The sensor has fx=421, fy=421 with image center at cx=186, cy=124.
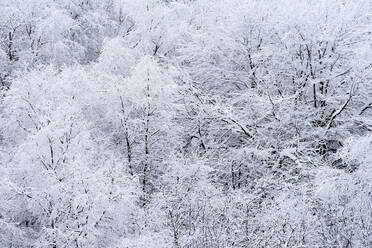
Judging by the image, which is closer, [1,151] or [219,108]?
[1,151]

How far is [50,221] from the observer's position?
10.7 m

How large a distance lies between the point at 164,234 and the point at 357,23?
31.8 feet

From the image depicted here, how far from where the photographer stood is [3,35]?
17.3m

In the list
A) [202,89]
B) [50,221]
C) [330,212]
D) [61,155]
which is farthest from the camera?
[202,89]

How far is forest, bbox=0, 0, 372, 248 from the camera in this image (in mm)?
9836

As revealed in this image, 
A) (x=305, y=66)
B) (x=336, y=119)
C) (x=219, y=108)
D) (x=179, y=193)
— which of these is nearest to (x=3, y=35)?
(x=219, y=108)

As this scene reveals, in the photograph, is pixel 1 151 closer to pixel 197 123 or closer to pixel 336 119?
pixel 197 123

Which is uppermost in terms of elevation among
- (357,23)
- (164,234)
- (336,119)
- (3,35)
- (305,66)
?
(357,23)

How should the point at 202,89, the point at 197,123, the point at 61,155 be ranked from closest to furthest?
the point at 61,155
the point at 197,123
the point at 202,89

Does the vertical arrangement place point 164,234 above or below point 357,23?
below

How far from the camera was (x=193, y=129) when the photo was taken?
15.2 meters

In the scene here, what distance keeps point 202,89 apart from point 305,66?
13.5ft

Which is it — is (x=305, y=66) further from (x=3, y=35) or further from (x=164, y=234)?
(x=3, y=35)

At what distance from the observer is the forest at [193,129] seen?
9.84m
